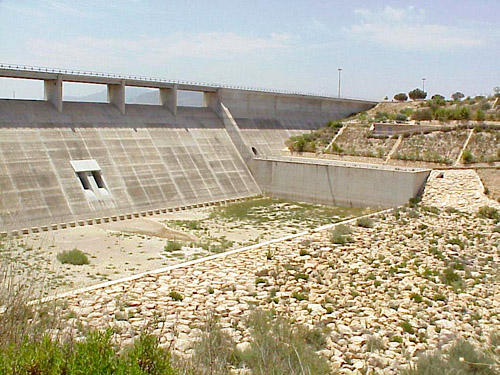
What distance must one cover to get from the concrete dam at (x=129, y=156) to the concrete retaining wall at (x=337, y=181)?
0.07 m

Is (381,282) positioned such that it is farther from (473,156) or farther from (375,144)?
(375,144)

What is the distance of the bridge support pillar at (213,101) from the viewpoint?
34781 millimetres

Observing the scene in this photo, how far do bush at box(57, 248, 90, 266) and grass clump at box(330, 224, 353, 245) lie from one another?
25.6 feet

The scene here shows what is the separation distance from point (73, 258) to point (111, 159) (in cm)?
1010

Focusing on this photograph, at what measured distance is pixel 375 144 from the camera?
34.2 metres

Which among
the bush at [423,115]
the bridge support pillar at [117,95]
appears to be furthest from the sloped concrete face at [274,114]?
the bridge support pillar at [117,95]

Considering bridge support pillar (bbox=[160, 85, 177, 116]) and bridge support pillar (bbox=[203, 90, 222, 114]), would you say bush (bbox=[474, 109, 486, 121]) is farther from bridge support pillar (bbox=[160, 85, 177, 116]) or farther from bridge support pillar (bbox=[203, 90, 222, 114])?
bridge support pillar (bbox=[160, 85, 177, 116])

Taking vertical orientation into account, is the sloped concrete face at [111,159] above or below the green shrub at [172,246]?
above

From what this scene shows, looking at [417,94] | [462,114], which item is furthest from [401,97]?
[462,114]

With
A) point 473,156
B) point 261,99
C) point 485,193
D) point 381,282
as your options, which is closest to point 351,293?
point 381,282

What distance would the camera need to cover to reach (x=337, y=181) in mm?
29844

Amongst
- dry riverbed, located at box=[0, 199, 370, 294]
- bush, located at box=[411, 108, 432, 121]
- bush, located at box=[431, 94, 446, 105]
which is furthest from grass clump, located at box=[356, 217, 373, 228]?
bush, located at box=[431, 94, 446, 105]

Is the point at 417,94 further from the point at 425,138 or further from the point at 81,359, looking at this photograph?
the point at 81,359

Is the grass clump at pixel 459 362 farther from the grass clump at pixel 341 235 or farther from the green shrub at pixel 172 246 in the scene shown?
the green shrub at pixel 172 246
